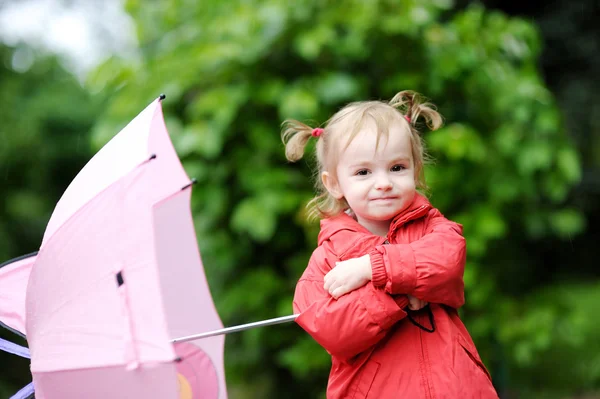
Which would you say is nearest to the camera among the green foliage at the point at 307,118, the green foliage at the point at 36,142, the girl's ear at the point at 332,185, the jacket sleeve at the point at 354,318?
the jacket sleeve at the point at 354,318

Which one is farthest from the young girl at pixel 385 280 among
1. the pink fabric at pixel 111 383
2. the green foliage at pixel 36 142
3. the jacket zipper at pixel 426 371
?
the green foliage at pixel 36 142

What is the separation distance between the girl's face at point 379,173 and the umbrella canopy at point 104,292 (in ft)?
1.73

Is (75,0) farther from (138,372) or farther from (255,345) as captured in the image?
(138,372)

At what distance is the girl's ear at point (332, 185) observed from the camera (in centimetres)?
194

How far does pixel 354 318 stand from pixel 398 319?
110 mm

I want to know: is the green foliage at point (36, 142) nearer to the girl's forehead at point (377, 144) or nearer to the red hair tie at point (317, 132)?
the red hair tie at point (317, 132)

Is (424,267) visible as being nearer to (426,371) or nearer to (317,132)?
(426,371)

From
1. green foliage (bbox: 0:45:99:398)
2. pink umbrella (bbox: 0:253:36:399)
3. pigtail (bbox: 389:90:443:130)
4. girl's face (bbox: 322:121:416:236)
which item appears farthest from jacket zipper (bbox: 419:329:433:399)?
green foliage (bbox: 0:45:99:398)

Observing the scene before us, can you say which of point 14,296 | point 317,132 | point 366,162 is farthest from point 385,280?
point 14,296

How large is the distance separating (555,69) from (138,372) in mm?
7068

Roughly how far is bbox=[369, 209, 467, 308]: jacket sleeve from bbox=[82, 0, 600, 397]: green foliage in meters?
1.81

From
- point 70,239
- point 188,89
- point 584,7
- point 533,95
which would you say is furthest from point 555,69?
point 70,239

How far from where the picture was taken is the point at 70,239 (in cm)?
181

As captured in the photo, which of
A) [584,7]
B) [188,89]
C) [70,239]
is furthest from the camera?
[584,7]
